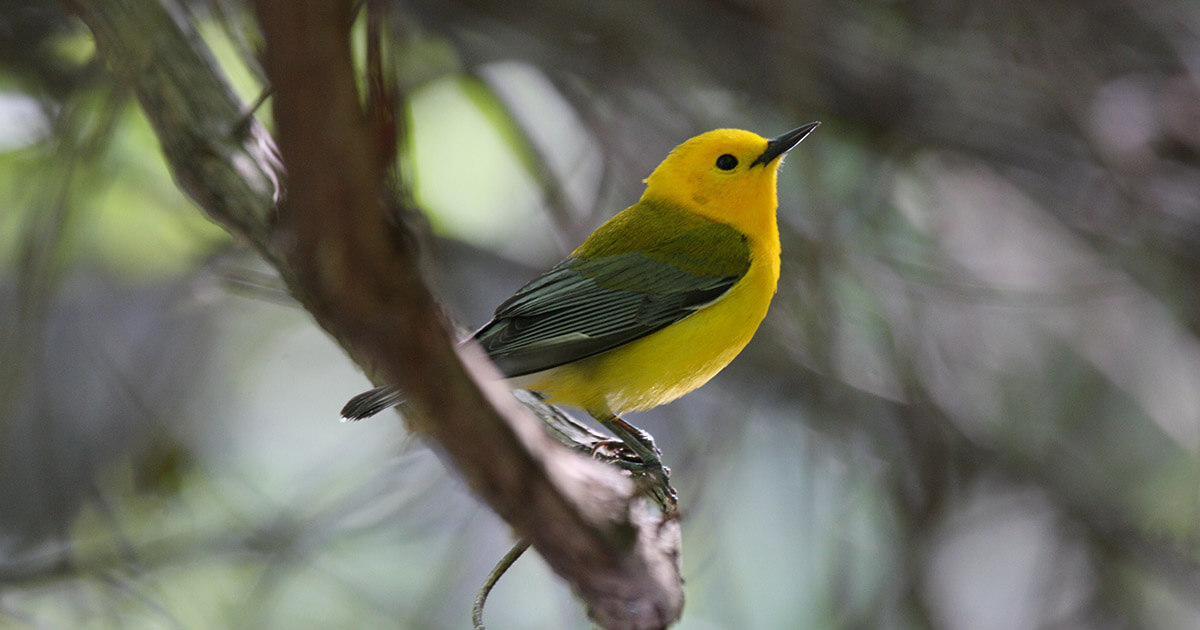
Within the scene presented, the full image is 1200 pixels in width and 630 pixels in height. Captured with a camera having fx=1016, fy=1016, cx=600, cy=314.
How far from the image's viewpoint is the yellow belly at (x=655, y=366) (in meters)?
2.85

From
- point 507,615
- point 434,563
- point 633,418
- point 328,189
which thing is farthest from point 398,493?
point 328,189

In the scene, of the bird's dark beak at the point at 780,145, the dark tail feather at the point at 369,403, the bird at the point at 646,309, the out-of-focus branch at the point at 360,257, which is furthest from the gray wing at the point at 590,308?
the out-of-focus branch at the point at 360,257

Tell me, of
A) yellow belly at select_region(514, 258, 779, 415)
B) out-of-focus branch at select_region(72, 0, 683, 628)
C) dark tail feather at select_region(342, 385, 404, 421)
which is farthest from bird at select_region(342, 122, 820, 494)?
out-of-focus branch at select_region(72, 0, 683, 628)

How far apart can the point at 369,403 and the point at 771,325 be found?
8.28ft

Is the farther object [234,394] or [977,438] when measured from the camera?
[234,394]

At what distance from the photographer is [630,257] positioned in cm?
320

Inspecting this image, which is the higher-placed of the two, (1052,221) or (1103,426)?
(1052,221)

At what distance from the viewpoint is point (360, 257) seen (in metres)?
1.13

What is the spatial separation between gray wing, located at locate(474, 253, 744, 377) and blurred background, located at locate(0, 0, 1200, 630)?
82cm

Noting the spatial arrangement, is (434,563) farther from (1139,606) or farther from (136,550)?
(1139,606)

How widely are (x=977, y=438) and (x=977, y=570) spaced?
1284mm

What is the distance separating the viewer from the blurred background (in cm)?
409

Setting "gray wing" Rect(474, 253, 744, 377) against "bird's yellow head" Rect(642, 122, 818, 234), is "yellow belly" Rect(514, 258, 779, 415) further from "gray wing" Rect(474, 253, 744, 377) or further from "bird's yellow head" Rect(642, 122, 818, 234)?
"bird's yellow head" Rect(642, 122, 818, 234)

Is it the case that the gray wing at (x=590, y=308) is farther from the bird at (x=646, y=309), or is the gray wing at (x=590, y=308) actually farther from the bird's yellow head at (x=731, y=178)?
the bird's yellow head at (x=731, y=178)
